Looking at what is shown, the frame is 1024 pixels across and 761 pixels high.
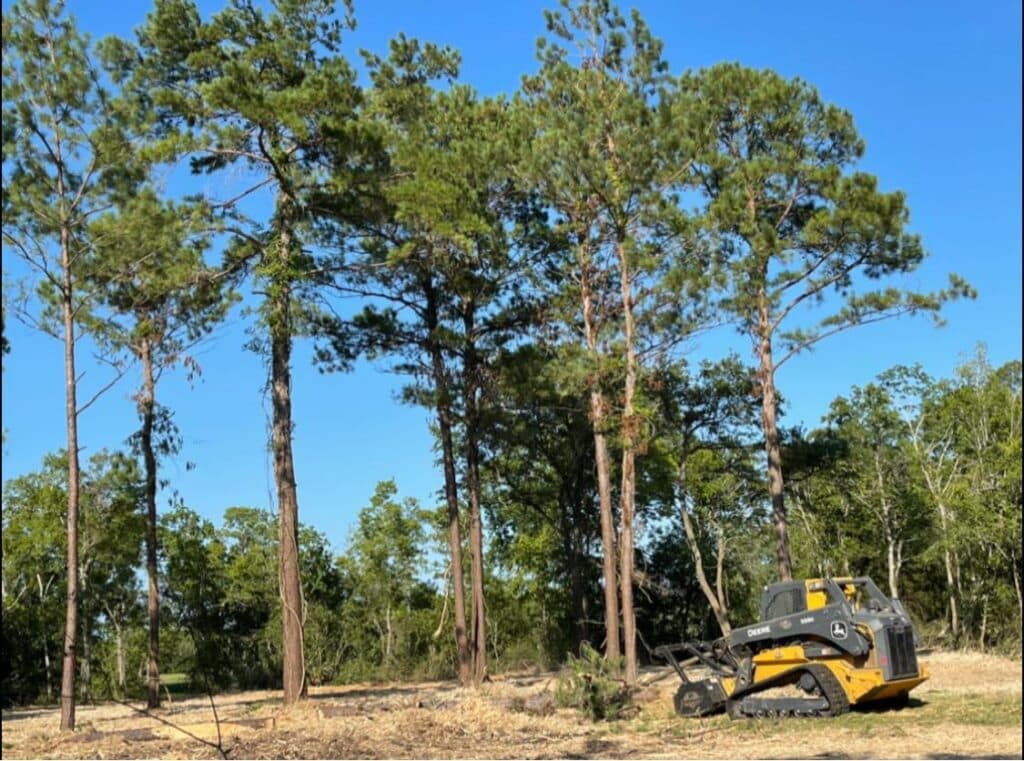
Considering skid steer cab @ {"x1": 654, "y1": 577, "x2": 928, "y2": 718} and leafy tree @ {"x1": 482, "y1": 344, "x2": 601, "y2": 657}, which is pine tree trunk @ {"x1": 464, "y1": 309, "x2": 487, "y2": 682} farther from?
skid steer cab @ {"x1": 654, "y1": 577, "x2": 928, "y2": 718}

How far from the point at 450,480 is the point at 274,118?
8.48 metres

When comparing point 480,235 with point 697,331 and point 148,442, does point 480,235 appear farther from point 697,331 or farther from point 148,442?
point 148,442

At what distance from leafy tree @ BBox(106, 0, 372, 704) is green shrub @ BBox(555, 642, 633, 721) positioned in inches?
156

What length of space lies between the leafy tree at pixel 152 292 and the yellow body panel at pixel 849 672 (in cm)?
954

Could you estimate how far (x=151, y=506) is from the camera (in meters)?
17.6

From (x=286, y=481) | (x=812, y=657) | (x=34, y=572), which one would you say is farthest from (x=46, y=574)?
(x=812, y=657)

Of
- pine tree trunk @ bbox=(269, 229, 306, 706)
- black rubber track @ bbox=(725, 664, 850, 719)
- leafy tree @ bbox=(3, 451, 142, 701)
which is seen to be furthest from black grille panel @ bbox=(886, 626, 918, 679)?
leafy tree @ bbox=(3, 451, 142, 701)

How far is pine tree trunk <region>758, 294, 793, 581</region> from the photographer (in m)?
17.7

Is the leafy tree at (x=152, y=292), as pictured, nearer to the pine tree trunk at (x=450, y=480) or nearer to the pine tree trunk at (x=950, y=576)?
the pine tree trunk at (x=450, y=480)

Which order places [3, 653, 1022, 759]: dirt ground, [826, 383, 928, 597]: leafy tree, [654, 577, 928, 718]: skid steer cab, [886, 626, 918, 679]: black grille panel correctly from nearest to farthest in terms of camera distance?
[3, 653, 1022, 759]: dirt ground < [886, 626, 918, 679]: black grille panel < [654, 577, 928, 718]: skid steer cab < [826, 383, 928, 597]: leafy tree

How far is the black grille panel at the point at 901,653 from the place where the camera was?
35.1 feet

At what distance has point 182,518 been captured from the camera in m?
27.8

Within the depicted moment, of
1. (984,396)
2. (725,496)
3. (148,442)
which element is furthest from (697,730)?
(984,396)

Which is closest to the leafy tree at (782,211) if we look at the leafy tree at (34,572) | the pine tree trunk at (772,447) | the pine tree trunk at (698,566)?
the pine tree trunk at (772,447)
